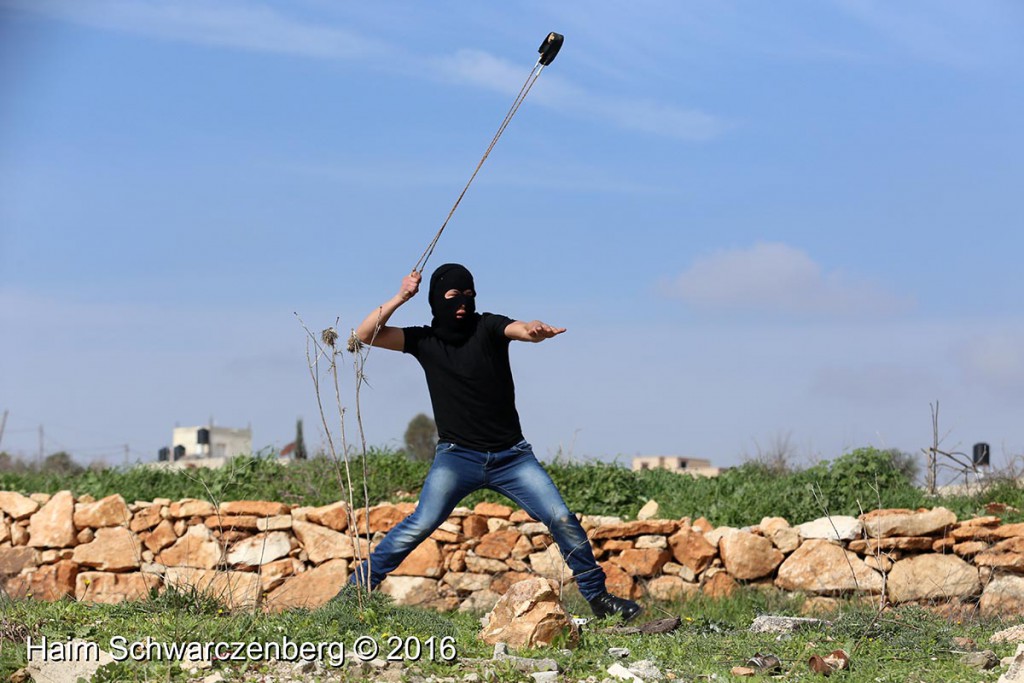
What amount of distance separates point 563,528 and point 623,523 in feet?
8.27

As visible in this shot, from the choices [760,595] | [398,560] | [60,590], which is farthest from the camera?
[60,590]

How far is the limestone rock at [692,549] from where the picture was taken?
891 cm

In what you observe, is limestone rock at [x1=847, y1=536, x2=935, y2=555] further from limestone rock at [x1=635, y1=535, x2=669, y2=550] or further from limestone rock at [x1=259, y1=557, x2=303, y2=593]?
limestone rock at [x1=259, y1=557, x2=303, y2=593]

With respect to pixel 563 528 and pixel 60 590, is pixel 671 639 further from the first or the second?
pixel 60 590

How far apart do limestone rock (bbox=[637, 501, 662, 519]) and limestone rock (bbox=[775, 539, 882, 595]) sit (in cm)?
128

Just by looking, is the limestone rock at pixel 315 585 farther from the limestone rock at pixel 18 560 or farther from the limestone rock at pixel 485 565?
the limestone rock at pixel 18 560

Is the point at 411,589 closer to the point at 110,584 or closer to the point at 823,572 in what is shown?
the point at 110,584

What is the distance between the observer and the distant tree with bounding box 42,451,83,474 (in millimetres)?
13502

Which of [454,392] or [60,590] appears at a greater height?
[454,392]

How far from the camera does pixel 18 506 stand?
10.6 m

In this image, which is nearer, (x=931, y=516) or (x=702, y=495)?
(x=931, y=516)

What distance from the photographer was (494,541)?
925 centimetres

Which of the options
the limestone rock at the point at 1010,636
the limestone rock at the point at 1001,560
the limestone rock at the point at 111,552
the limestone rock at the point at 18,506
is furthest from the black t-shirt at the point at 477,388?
the limestone rock at the point at 18,506

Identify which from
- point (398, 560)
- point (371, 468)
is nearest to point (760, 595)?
point (398, 560)
